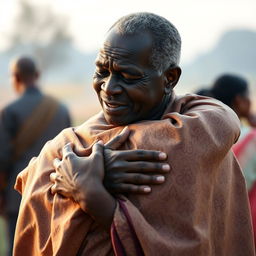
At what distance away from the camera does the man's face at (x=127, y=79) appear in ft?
8.24

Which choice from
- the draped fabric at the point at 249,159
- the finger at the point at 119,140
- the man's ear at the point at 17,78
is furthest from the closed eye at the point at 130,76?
the man's ear at the point at 17,78

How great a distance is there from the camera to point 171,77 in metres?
2.66

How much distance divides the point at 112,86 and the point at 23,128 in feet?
11.8

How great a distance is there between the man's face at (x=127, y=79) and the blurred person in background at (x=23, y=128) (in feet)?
11.4

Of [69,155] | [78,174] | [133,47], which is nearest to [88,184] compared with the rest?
[78,174]

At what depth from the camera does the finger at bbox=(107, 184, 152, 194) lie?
8.02 ft

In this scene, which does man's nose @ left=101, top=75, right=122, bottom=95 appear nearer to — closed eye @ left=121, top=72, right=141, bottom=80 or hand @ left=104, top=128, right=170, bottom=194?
closed eye @ left=121, top=72, right=141, bottom=80

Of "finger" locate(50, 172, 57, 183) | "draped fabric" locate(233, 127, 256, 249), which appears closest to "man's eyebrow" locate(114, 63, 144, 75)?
"finger" locate(50, 172, 57, 183)

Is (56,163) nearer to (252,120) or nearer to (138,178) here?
(138,178)

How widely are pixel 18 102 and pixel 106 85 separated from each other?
3640mm

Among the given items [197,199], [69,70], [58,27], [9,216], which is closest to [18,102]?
[9,216]

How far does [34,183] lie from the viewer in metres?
2.74

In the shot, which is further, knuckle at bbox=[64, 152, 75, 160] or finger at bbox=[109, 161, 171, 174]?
knuckle at bbox=[64, 152, 75, 160]

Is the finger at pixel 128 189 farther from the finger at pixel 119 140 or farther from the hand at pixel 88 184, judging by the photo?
the finger at pixel 119 140
